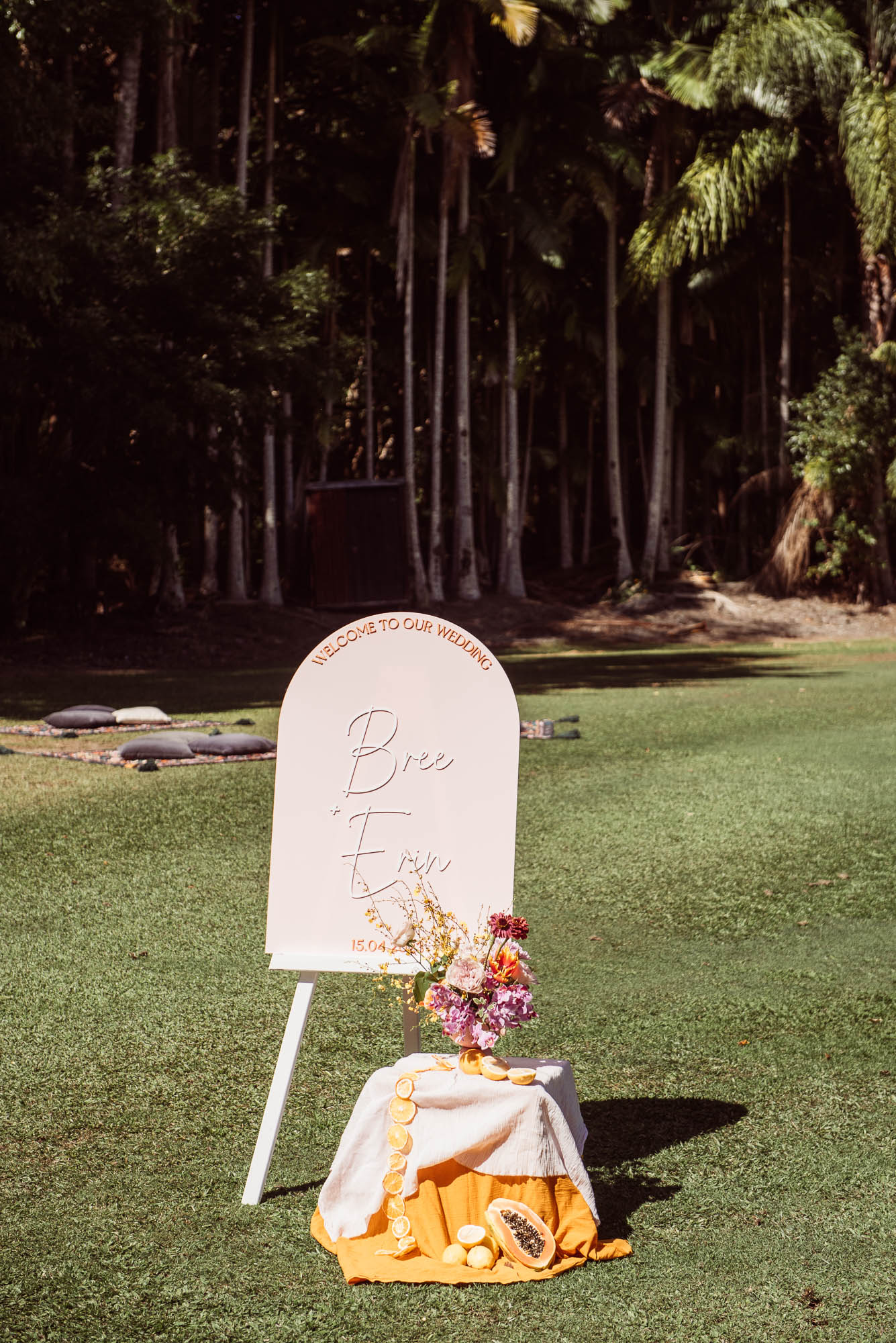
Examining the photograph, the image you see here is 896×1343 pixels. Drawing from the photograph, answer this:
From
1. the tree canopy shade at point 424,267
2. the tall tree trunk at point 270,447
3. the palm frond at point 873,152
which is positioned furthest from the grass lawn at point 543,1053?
the tall tree trunk at point 270,447

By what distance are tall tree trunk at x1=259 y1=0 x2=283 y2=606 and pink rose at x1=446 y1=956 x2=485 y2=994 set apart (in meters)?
24.0

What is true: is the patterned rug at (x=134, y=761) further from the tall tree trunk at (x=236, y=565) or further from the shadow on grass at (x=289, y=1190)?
the tall tree trunk at (x=236, y=565)

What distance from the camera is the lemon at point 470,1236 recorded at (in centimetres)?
317

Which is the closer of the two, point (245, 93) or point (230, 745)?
point (230, 745)

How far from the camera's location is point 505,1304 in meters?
2.99

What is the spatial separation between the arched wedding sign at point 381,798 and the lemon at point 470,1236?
56 cm

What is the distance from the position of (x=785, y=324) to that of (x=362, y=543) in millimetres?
10579

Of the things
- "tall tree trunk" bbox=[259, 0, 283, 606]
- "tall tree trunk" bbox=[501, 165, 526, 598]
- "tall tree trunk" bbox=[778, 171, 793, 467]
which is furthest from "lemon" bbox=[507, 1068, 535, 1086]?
"tall tree trunk" bbox=[501, 165, 526, 598]

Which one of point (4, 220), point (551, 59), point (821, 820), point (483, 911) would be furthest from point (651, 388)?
point (483, 911)

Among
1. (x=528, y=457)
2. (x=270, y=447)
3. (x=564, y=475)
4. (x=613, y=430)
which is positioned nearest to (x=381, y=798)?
(x=270, y=447)

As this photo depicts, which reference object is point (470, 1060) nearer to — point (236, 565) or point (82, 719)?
point (82, 719)

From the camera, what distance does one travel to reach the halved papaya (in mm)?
3115

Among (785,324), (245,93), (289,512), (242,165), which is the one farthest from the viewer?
(289,512)

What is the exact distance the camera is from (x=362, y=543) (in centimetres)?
2898
